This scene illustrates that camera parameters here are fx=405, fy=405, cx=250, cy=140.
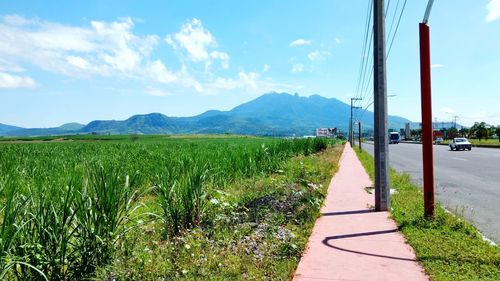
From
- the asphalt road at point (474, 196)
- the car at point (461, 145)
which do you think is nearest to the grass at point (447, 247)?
the asphalt road at point (474, 196)

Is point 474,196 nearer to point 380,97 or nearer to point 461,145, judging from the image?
point 380,97

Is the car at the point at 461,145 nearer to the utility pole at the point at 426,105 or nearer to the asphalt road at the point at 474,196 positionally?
the asphalt road at the point at 474,196

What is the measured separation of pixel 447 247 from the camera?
5480 mm

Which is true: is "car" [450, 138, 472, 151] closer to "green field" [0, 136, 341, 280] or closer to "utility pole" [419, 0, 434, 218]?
"utility pole" [419, 0, 434, 218]

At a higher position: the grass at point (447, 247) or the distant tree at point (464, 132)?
the distant tree at point (464, 132)

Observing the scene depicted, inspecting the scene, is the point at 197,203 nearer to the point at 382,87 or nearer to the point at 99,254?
the point at 99,254

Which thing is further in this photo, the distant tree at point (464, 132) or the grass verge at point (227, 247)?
the distant tree at point (464, 132)

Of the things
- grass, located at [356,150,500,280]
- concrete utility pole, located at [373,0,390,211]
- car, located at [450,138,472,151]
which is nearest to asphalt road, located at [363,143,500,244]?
grass, located at [356,150,500,280]

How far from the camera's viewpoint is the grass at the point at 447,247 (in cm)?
455

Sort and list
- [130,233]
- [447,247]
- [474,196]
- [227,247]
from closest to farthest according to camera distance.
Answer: [227,247] < [130,233] < [447,247] < [474,196]

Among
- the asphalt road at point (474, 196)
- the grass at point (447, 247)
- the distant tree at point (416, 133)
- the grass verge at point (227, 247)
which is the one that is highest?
the distant tree at point (416, 133)

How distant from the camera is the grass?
4.55m

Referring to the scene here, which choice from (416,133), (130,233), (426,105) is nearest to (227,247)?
(130,233)

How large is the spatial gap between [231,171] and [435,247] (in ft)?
24.3
